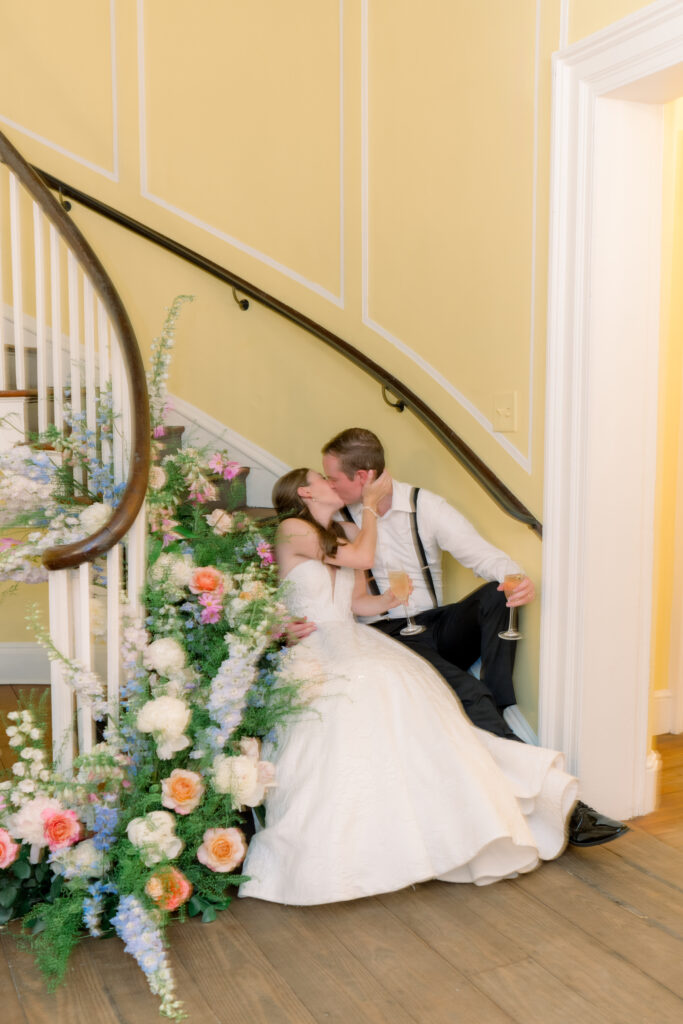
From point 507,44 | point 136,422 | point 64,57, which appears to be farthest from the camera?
point 64,57

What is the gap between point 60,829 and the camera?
2178 mm

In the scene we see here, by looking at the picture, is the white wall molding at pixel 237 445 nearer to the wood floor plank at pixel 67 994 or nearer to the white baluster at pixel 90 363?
the white baluster at pixel 90 363

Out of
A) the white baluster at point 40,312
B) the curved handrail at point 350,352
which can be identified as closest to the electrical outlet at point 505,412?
the curved handrail at point 350,352

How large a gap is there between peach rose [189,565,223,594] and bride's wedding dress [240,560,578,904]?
323mm

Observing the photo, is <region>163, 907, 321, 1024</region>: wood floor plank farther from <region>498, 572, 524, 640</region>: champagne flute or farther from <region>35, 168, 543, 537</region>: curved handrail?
<region>35, 168, 543, 537</region>: curved handrail

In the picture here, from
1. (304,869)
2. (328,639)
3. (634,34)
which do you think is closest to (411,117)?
(634,34)

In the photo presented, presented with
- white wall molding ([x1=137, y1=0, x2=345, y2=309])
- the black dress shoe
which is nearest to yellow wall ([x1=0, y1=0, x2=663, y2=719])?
white wall molding ([x1=137, y1=0, x2=345, y2=309])

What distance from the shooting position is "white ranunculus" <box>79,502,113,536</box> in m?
2.45

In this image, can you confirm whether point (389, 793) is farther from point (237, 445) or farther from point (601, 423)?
point (237, 445)

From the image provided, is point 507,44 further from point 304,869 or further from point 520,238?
point 304,869

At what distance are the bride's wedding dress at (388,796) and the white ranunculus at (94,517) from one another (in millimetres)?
656

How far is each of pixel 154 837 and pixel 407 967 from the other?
663 mm

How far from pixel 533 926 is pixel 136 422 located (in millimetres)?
1657

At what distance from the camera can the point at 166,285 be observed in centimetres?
426
